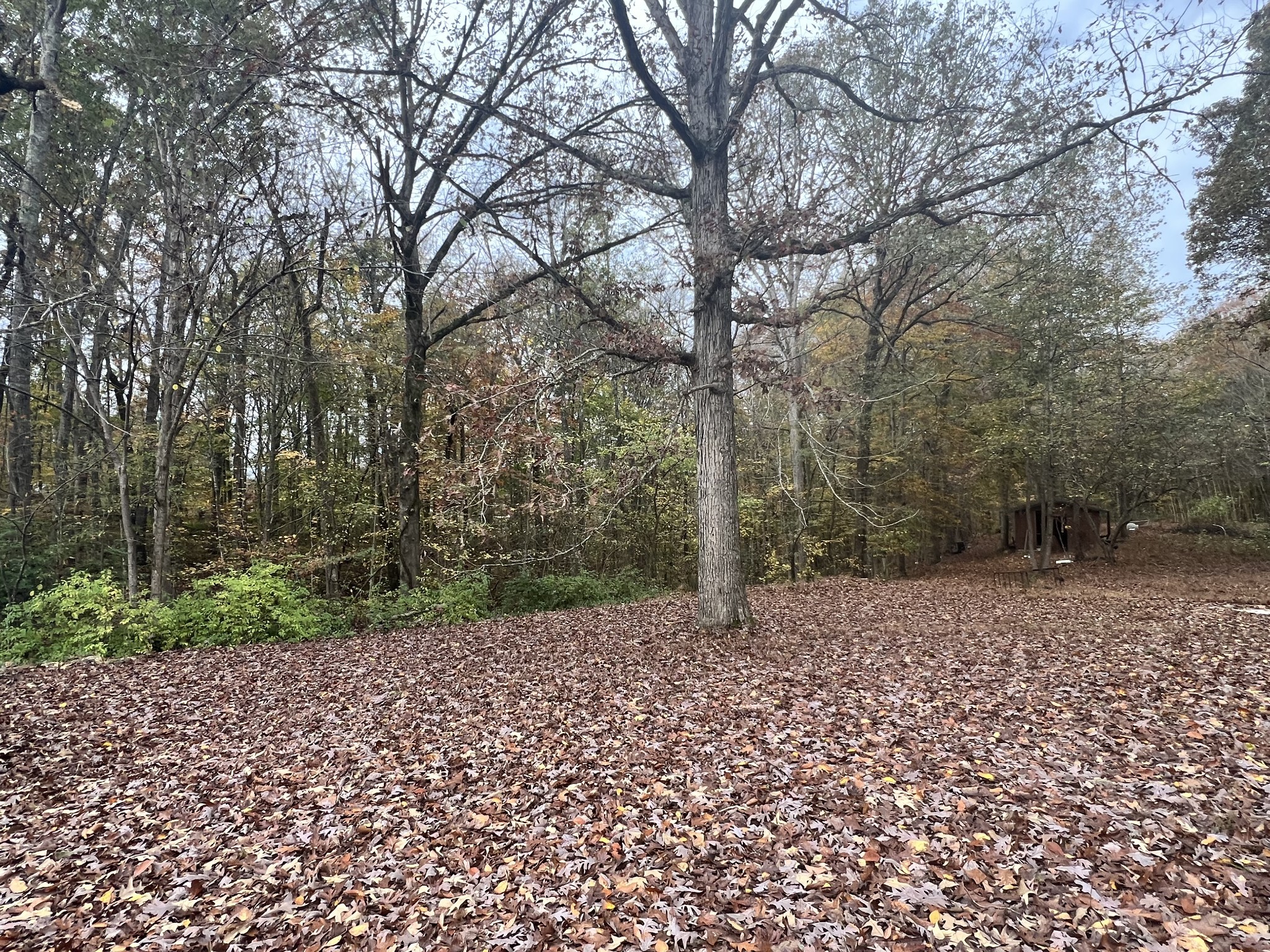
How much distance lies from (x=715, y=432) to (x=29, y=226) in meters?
11.0

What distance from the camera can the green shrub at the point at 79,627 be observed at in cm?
761

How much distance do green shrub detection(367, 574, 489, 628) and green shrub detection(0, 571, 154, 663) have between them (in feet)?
9.48

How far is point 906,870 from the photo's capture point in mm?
2797

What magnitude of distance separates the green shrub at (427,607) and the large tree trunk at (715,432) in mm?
4657

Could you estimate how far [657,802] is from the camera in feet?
11.8

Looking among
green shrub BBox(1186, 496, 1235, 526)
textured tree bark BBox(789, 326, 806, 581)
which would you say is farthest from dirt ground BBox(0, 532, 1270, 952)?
green shrub BBox(1186, 496, 1235, 526)

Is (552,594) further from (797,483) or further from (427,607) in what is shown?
(797,483)

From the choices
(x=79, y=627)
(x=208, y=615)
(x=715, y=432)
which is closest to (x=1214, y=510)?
(x=715, y=432)

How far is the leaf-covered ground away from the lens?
259 cm

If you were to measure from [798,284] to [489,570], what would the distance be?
35.6 ft

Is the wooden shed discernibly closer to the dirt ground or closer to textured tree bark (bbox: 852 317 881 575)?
textured tree bark (bbox: 852 317 881 575)

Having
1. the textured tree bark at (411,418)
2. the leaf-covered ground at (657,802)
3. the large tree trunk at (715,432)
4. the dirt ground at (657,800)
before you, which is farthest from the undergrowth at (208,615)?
the large tree trunk at (715,432)

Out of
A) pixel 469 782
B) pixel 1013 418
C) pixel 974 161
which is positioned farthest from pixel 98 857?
pixel 1013 418

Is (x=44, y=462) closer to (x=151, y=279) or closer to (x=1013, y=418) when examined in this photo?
(x=151, y=279)
